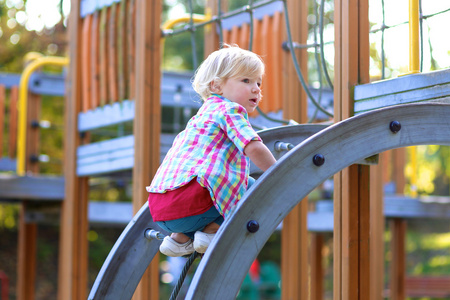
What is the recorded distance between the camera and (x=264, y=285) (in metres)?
13.0

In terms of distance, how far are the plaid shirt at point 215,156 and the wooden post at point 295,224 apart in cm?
170

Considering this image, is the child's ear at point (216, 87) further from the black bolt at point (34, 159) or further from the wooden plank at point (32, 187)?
the black bolt at point (34, 159)

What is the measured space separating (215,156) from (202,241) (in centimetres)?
26

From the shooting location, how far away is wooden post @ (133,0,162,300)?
3.78 m

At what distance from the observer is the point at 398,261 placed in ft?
22.2

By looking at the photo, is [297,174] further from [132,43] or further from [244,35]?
[244,35]

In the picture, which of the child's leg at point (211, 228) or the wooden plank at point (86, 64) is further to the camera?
the wooden plank at point (86, 64)

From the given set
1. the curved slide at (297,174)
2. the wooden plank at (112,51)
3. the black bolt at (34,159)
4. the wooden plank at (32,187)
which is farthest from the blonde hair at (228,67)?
the black bolt at (34,159)

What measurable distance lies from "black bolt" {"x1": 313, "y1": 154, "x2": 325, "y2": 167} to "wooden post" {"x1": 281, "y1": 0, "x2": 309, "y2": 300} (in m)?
1.93

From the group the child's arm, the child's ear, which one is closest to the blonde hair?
the child's ear

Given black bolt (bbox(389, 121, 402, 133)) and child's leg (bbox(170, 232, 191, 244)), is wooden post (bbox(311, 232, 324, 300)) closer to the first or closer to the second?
child's leg (bbox(170, 232, 191, 244))

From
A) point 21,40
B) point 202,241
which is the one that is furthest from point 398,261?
point 21,40

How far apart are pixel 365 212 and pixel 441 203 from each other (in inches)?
169

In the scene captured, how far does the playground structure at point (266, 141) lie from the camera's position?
1823 mm
